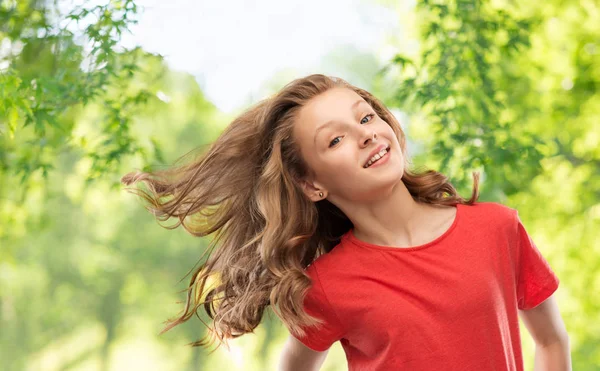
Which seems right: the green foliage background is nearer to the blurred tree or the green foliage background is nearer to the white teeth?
the blurred tree

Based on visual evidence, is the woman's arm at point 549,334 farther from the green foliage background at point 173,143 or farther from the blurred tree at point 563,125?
the blurred tree at point 563,125

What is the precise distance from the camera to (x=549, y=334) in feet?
7.34

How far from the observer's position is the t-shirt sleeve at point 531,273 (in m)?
2.14

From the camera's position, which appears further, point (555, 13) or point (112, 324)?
point (112, 324)

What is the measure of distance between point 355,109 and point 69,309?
12.0 m

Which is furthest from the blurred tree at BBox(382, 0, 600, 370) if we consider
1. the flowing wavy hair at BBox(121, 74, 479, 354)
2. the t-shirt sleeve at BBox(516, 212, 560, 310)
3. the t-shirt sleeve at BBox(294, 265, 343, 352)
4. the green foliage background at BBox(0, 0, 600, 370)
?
the t-shirt sleeve at BBox(294, 265, 343, 352)

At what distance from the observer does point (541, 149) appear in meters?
3.85

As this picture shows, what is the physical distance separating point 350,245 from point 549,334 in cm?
63

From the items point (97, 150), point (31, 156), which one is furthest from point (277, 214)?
point (31, 156)

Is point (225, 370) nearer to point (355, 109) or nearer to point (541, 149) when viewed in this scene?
point (541, 149)

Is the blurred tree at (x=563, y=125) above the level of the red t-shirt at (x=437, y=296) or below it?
below

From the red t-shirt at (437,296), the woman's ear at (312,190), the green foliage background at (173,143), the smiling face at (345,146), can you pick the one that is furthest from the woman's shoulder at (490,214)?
the green foliage background at (173,143)

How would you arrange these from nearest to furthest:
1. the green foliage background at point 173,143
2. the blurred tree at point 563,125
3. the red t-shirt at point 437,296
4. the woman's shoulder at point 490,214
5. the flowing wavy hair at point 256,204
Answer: the red t-shirt at point 437,296
the woman's shoulder at point 490,214
the flowing wavy hair at point 256,204
the green foliage background at point 173,143
the blurred tree at point 563,125

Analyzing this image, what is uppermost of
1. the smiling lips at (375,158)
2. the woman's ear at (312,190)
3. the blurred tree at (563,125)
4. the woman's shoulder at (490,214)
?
the smiling lips at (375,158)
